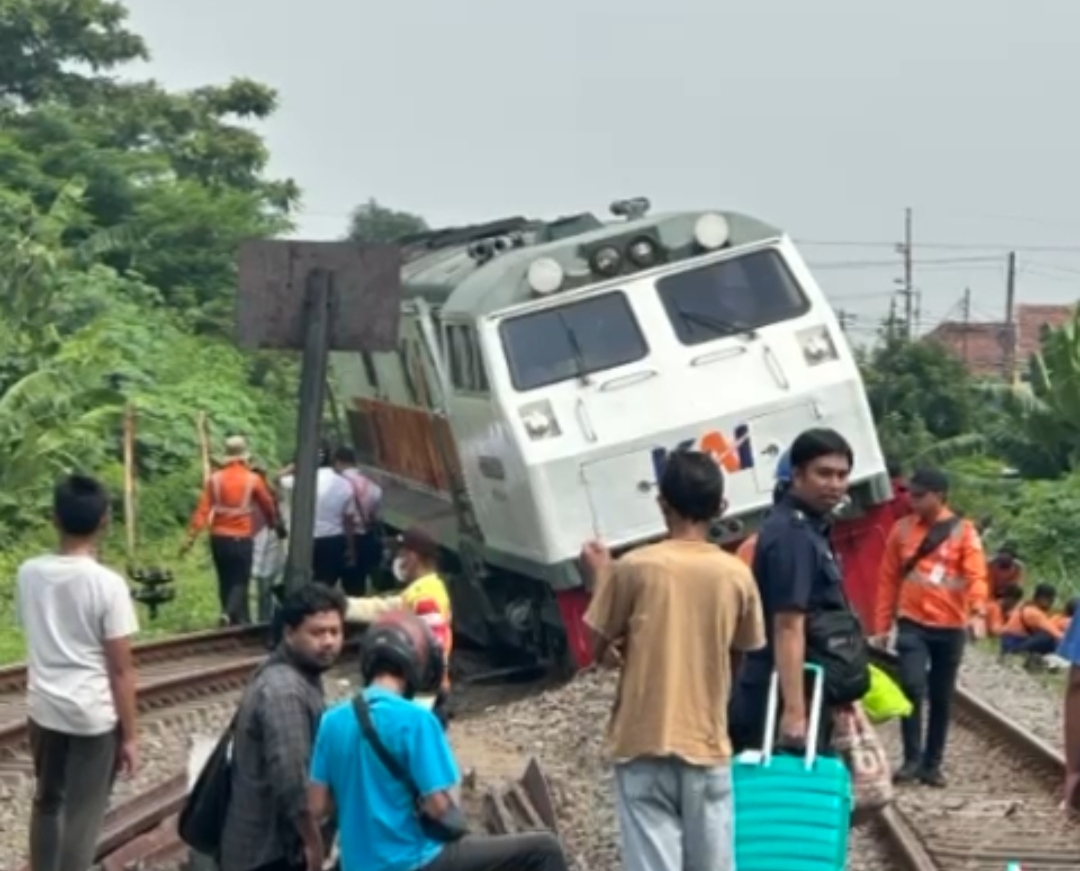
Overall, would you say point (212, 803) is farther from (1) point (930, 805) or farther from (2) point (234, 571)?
(2) point (234, 571)

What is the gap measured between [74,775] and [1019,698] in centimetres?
1055

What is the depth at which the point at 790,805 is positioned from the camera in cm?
762

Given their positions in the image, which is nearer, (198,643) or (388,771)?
(388,771)

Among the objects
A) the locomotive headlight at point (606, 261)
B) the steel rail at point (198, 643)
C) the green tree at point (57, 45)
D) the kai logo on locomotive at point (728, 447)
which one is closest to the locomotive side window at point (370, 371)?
the steel rail at point (198, 643)

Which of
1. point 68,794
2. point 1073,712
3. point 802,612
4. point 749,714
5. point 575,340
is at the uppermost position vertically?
point 575,340

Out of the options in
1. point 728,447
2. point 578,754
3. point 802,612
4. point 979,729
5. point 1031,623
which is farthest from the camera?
point 1031,623

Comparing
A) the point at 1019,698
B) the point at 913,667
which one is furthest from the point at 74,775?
the point at 1019,698

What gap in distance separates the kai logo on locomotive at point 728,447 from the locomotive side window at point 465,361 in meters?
1.26

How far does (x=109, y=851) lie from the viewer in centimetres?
1023

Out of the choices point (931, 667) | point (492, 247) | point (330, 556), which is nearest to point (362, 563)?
point (330, 556)

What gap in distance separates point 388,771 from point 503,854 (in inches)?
22.1

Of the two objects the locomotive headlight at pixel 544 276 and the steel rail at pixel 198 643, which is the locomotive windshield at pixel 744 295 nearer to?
the locomotive headlight at pixel 544 276

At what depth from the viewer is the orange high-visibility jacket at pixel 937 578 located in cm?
1223

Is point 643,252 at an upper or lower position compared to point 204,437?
upper
